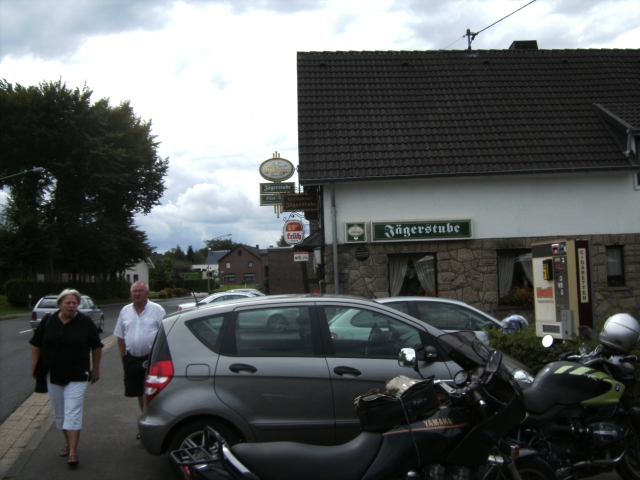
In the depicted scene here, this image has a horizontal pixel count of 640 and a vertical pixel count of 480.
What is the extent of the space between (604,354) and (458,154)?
10.9 meters

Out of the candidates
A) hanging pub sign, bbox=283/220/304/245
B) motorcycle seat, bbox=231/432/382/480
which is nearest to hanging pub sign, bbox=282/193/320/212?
hanging pub sign, bbox=283/220/304/245

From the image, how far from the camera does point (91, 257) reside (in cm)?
4397

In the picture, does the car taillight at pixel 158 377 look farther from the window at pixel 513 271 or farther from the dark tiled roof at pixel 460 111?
the window at pixel 513 271

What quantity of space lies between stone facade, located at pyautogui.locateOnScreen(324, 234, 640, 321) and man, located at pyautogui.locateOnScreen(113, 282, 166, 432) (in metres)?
8.02

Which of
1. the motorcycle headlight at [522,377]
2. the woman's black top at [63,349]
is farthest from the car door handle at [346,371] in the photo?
the woman's black top at [63,349]

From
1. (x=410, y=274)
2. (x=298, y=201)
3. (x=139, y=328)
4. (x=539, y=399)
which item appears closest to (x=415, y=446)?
(x=539, y=399)

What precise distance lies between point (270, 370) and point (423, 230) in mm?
10190

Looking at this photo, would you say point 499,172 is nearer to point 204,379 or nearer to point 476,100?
point 476,100

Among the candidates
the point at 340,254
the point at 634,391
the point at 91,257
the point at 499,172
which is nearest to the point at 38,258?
the point at 91,257

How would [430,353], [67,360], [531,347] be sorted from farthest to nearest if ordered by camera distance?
[531,347], [67,360], [430,353]

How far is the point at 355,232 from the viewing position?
14.6 m

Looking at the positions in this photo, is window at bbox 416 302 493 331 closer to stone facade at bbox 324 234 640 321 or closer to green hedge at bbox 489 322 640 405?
green hedge at bbox 489 322 640 405

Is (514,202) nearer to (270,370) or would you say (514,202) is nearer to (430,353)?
(430,353)

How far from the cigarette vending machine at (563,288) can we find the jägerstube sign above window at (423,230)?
541cm
